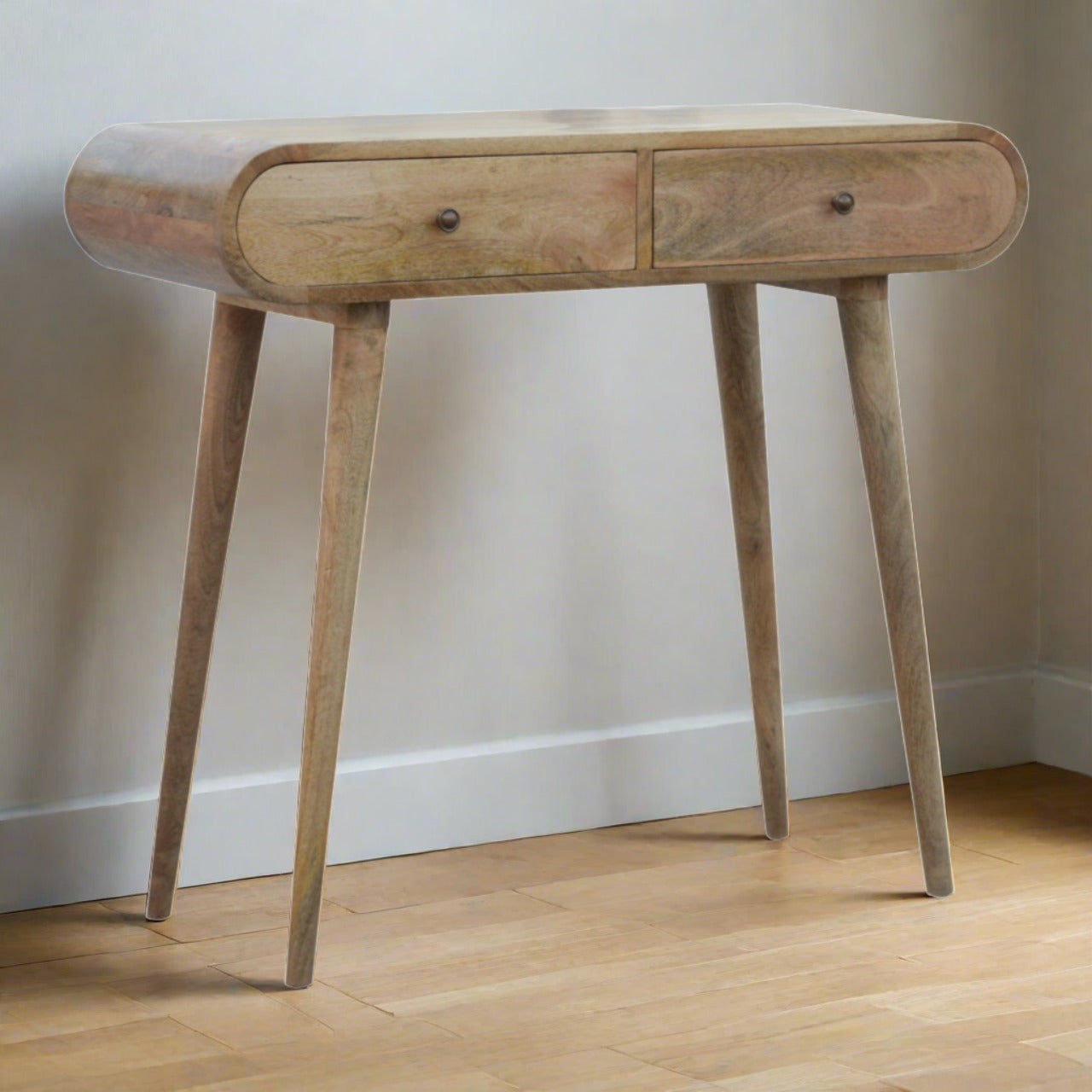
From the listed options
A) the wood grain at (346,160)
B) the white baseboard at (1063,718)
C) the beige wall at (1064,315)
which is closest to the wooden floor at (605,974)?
the white baseboard at (1063,718)

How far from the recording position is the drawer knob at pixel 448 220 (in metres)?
1.44

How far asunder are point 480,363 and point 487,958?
0.64 metres

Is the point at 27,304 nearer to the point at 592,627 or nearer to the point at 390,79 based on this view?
the point at 390,79

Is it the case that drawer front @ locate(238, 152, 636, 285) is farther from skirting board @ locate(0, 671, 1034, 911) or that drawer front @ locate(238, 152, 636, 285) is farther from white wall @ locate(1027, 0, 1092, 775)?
white wall @ locate(1027, 0, 1092, 775)

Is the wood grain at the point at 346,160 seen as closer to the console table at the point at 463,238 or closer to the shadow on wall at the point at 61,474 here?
the console table at the point at 463,238

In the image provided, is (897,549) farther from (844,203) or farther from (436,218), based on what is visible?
(436,218)

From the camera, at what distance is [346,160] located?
4.58 ft

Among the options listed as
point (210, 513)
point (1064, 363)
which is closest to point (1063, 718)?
point (1064, 363)

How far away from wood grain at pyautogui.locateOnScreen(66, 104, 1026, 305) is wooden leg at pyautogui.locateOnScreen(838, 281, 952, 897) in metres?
0.09

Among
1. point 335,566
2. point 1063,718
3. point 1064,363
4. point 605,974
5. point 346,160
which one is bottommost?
point 605,974

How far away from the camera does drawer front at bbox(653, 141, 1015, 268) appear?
152cm

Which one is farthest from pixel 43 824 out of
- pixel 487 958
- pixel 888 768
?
pixel 888 768

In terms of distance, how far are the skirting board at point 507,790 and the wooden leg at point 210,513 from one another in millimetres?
140

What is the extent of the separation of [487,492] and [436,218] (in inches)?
22.2
